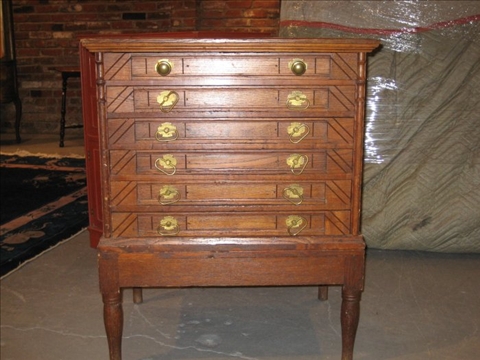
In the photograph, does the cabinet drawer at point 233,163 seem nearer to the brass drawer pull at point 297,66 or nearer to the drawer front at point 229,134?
the drawer front at point 229,134

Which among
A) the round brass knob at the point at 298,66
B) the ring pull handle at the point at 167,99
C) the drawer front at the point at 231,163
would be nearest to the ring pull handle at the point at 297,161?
the drawer front at the point at 231,163

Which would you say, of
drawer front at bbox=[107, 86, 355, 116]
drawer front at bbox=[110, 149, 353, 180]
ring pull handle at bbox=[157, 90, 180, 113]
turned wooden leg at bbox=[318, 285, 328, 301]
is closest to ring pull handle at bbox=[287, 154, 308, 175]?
drawer front at bbox=[110, 149, 353, 180]

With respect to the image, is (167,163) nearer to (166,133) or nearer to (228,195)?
(166,133)

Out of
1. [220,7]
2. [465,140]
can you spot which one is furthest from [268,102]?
[220,7]

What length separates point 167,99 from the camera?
4.77 ft

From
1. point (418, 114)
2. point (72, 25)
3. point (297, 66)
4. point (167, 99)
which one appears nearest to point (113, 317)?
point (167, 99)

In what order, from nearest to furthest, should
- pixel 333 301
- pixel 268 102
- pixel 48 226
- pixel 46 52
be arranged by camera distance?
1. pixel 268 102
2. pixel 333 301
3. pixel 48 226
4. pixel 46 52

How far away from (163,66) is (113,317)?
0.70 metres

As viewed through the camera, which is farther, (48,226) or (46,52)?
(46,52)

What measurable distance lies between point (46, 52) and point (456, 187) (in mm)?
4593

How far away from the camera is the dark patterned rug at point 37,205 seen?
2.60 meters

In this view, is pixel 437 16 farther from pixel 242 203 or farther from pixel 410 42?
pixel 242 203

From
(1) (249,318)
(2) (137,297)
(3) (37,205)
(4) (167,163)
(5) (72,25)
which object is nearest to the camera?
(4) (167,163)

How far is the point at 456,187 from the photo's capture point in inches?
95.1
